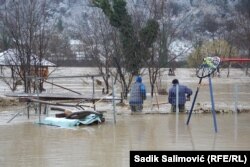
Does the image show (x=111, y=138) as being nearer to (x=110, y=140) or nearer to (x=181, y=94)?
(x=110, y=140)

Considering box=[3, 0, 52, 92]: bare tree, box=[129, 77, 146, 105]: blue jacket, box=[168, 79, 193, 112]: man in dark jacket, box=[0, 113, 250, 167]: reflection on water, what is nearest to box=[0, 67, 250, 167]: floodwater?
box=[0, 113, 250, 167]: reflection on water

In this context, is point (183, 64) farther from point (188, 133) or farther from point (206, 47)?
point (188, 133)

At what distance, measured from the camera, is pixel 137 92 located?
21000 millimetres

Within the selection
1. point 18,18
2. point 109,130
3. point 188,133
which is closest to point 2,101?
point 18,18

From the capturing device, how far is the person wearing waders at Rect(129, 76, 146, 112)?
20.8 meters

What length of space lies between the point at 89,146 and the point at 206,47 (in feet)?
271

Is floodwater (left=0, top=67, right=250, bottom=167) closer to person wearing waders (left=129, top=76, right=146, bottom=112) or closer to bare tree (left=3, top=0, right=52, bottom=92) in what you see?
person wearing waders (left=129, top=76, right=146, bottom=112)

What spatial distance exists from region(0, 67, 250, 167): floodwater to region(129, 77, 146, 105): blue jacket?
125cm

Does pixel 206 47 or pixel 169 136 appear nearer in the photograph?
pixel 169 136

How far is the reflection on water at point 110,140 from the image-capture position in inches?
452

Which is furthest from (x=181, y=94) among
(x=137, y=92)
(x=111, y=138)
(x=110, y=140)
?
(x=110, y=140)

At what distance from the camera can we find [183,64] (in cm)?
9738

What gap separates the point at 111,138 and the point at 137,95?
22.1ft

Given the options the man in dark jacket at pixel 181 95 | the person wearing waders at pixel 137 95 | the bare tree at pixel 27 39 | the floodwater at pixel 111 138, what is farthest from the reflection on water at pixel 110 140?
the bare tree at pixel 27 39
